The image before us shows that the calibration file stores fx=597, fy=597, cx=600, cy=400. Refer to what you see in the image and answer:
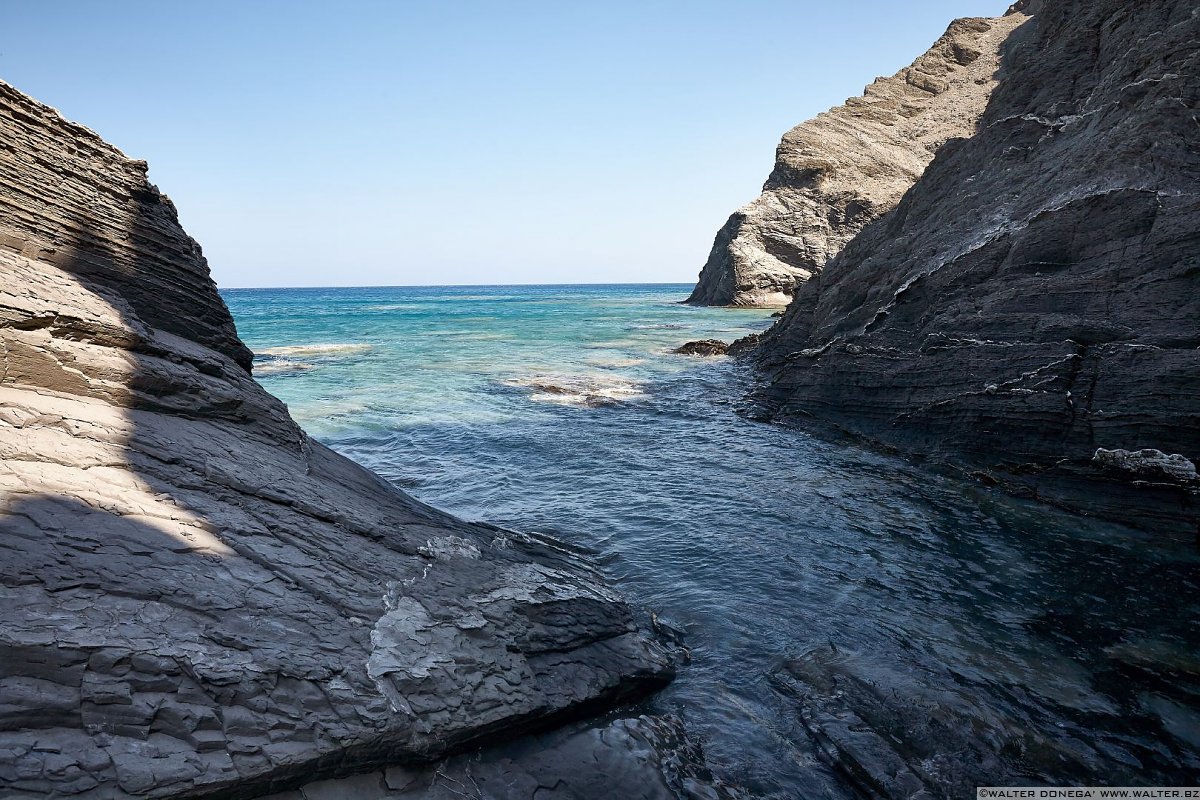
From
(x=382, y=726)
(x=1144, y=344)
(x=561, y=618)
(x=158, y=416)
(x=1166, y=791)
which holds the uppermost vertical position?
(x=1144, y=344)

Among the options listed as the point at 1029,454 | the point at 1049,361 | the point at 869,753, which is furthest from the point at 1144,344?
the point at 869,753

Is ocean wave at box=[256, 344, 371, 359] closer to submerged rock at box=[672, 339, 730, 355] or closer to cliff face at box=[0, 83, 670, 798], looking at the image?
submerged rock at box=[672, 339, 730, 355]

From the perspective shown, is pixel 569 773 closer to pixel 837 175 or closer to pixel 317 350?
pixel 317 350

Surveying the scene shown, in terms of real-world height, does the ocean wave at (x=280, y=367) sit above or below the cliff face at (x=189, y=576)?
below

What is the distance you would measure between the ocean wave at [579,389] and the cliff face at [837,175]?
41.7 m

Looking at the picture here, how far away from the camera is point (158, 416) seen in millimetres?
5312

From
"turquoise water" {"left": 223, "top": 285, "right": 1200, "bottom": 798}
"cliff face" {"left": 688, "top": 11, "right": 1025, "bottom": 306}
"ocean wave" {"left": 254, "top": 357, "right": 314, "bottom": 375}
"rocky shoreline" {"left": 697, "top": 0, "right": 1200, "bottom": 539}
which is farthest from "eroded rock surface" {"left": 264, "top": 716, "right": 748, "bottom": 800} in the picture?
"cliff face" {"left": 688, "top": 11, "right": 1025, "bottom": 306}

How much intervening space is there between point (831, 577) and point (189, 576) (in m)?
6.39

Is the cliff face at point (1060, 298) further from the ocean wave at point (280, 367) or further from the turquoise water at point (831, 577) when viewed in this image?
the ocean wave at point (280, 367)

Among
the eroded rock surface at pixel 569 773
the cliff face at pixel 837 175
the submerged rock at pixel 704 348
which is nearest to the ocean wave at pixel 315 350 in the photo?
the submerged rock at pixel 704 348

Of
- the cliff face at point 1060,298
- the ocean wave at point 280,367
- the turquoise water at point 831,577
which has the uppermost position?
the cliff face at point 1060,298

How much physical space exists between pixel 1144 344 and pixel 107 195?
536 inches

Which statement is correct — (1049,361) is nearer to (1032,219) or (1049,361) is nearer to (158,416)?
(1032,219)

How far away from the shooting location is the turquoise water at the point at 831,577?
14.8ft
